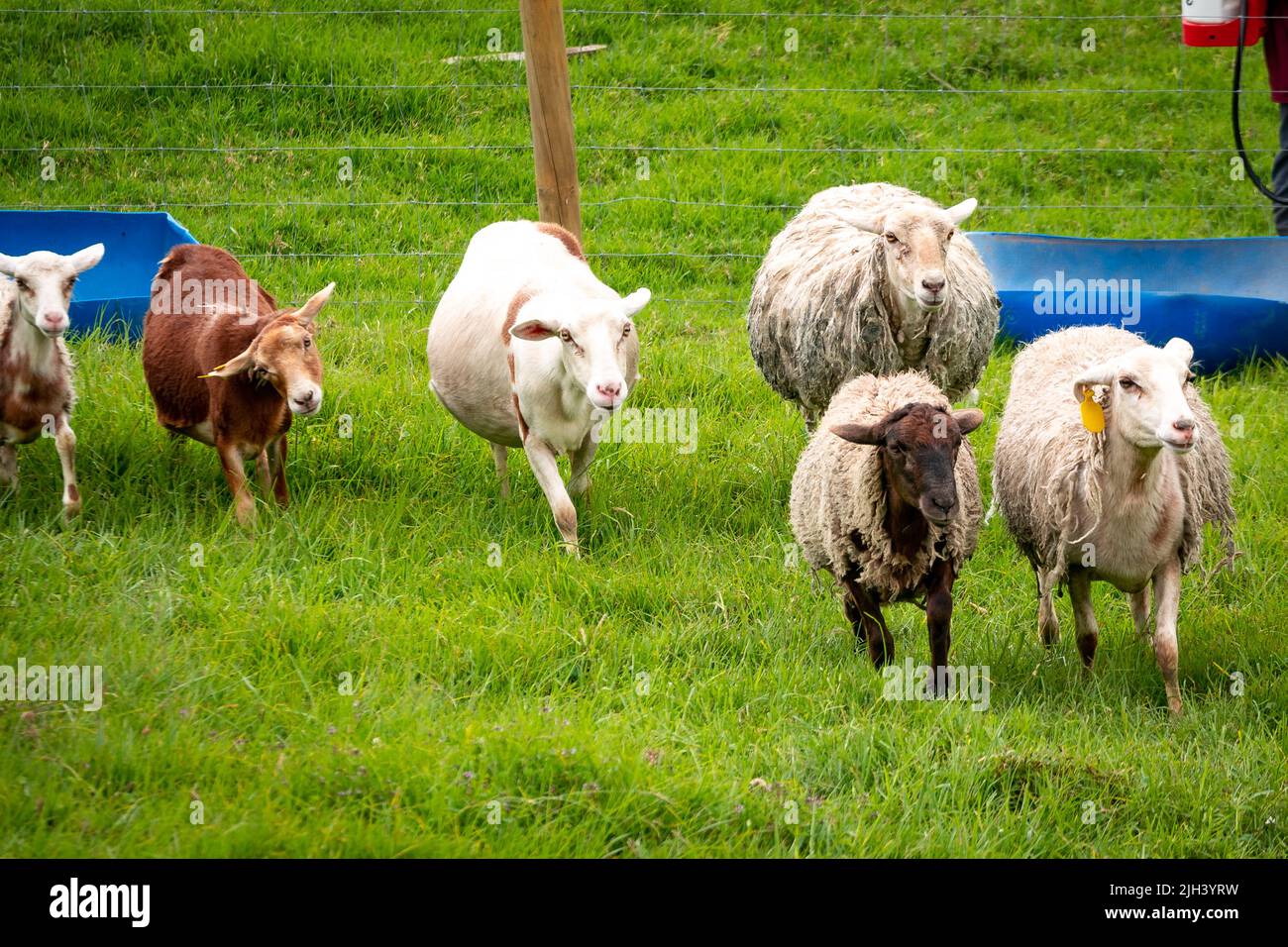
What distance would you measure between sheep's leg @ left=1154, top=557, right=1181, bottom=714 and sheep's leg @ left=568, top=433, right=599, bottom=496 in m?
2.36

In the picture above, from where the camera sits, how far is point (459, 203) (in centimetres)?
852

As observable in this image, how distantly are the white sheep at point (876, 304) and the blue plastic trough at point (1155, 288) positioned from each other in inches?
82.2

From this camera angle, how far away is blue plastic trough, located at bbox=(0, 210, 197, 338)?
24.9ft

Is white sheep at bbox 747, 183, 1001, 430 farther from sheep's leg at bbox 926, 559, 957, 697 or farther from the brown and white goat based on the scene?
the brown and white goat

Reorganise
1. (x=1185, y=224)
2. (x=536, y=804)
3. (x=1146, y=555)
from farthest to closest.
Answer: (x=1185, y=224) < (x=1146, y=555) < (x=536, y=804)

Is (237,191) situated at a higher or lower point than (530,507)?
higher

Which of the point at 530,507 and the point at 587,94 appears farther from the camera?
the point at 587,94

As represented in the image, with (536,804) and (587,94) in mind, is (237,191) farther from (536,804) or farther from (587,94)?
(536,804)

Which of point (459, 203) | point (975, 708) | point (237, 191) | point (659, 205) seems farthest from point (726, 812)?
point (237, 191)

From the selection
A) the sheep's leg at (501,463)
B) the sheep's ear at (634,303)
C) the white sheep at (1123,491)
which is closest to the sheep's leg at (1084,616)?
the white sheep at (1123,491)

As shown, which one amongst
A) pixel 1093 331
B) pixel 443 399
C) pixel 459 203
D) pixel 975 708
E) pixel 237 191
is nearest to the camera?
pixel 975 708

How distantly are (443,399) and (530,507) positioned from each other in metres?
0.67

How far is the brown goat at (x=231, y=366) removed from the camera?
529 centimetres

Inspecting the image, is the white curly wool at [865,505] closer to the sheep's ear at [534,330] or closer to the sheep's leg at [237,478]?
the sheep's ear at [534,330]
